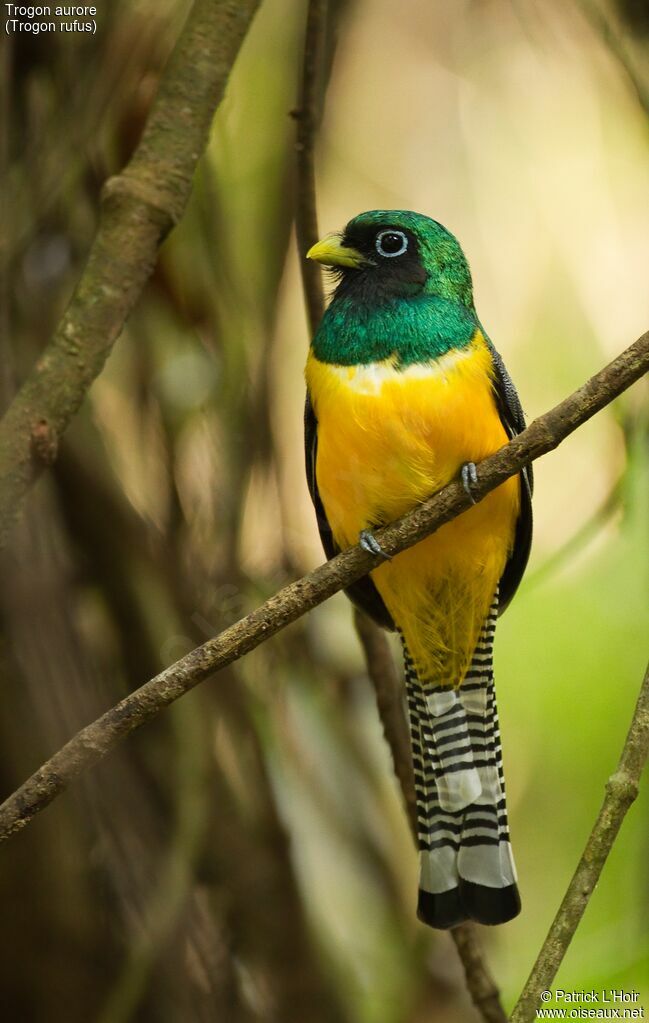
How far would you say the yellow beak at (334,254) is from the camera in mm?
2736

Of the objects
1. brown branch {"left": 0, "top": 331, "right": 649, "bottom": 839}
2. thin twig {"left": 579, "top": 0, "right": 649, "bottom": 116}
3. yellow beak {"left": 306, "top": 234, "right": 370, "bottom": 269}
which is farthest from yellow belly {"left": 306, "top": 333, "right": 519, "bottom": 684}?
thin twig {"left": 579, "top": 0, "right": 649, "bottom": 116}

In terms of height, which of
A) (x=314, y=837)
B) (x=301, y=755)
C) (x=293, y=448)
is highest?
(x=293, y=448)

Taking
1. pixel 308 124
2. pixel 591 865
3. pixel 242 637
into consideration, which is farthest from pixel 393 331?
pixel 591 865

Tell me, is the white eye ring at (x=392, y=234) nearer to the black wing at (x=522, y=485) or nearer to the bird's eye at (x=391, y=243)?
the bird's eye at (x=391, y=243)

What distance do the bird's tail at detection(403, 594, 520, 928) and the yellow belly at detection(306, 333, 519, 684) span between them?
4.6 inches

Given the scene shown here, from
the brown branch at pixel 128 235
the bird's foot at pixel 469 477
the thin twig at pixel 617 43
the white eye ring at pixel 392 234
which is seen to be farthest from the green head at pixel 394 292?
the thin twig at pixel 617 43

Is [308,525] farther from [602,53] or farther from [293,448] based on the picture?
[602,53]

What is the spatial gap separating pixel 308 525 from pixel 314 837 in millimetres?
982

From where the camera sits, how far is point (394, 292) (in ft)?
8.95

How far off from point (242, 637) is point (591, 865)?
24.1 inches

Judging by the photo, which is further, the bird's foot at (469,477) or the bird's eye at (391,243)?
the bird's eye at (391,243)

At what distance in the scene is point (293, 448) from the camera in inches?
149

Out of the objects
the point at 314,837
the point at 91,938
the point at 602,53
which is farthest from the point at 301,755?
the point at 602,53

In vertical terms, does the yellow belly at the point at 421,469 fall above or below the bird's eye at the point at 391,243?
below
